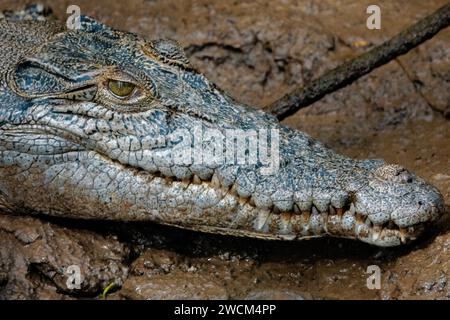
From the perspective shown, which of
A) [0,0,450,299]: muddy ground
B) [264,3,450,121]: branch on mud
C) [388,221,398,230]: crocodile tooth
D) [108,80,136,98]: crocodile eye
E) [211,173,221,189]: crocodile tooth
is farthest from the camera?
[264,3,450,121]: branch on mud

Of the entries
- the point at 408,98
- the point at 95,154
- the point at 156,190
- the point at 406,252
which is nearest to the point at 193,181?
the point at 156,190

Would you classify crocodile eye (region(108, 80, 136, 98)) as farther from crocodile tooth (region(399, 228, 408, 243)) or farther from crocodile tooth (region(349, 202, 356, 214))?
crocodile tooth (region(399, 228, 408, 243))

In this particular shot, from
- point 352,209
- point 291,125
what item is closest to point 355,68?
point 291,125

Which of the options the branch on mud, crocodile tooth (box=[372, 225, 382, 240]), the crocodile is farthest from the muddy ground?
the branch on mud

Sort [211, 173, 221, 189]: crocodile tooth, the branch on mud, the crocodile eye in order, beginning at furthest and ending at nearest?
the branch on mud
the crocodile eye
[211, 173, 221, 189]: crocodile tooth

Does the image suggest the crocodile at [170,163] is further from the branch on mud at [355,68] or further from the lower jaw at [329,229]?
the branch on mud at [355,68]

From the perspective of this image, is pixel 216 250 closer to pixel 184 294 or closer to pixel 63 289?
pixel 184 294

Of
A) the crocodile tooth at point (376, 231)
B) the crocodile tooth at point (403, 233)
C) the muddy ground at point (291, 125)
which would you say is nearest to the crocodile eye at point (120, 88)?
the muddy ground at point (291, 125)

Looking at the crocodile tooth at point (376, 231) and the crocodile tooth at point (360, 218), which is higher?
the crocodile tooth at point (360, 218)

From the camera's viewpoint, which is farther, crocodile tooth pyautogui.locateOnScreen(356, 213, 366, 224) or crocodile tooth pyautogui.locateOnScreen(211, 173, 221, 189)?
crocodile tooth pyautogui.locateOnScreen(211, 173, 221, 189)
